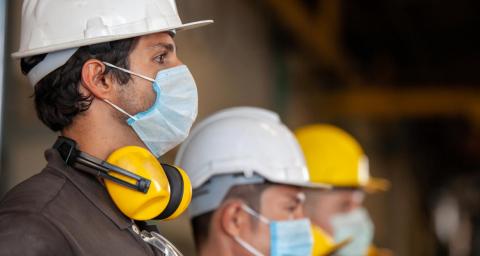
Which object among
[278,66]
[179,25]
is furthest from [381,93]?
[179,25]

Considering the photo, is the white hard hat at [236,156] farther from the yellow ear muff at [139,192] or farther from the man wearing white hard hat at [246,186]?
the yellow ear muff at [139,192]

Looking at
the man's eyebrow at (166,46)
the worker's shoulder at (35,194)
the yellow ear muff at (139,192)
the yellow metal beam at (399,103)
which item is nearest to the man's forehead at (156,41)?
the man's eyebrow at (166,46)

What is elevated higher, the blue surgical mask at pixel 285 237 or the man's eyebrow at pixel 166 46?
the man's eyebrow at pixel 166 46

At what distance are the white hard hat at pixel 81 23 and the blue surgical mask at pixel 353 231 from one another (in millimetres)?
2588

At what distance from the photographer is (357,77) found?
13.9 metres

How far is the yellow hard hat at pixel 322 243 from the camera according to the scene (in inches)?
185

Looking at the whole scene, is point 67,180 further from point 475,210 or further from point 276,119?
point 475,210

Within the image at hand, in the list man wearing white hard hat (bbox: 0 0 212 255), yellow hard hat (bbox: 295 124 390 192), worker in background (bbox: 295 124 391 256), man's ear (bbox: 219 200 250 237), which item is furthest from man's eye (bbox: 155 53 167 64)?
yellow hard hat (bbox: 295 124 390 192)

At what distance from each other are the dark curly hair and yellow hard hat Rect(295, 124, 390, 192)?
2856 mm

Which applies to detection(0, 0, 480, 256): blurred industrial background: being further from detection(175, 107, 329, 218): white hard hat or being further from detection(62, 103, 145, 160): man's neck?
detection(62, 103, 145, 160): man's neck

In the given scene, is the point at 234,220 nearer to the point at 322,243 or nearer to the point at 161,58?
the point at 161,58

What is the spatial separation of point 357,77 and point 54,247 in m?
11.8

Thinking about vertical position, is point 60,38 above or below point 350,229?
above

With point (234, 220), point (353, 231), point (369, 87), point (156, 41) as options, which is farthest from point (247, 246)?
point (369, 87)
